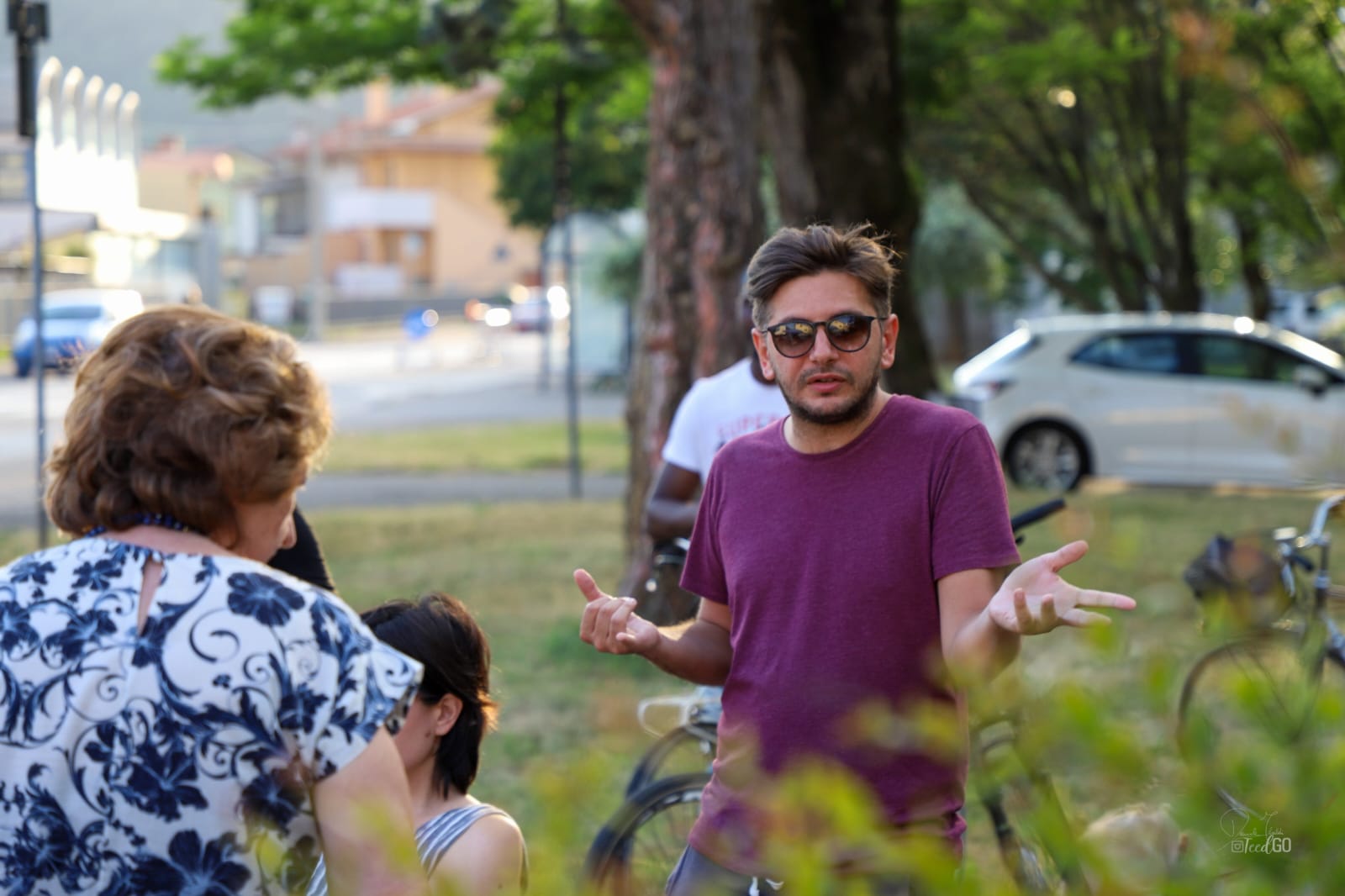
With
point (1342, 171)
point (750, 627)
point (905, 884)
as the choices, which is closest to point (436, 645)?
point (750, 627)

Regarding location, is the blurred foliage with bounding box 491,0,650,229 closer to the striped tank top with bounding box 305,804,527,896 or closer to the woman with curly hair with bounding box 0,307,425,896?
the striped tank top with bounding box 305,804,527,896

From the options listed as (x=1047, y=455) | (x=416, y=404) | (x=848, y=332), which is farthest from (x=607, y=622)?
(x=416, y=404)

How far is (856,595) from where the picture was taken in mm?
2750

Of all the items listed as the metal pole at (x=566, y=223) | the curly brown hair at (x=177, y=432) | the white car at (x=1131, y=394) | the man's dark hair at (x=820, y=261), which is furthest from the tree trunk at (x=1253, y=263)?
the curly brown hair at (x=177, y=432)

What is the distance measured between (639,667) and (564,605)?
1.93 meters

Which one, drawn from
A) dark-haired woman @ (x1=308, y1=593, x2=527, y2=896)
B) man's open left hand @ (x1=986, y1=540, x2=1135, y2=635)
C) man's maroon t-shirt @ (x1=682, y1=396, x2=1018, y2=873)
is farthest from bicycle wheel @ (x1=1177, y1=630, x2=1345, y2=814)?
dark-haired woman @ (x1=308, y1=593, x2=527, y2=896)

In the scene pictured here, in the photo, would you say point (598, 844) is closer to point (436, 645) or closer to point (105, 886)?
point (436, 645)

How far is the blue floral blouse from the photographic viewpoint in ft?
6.45

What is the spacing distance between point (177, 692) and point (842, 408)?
127 cm

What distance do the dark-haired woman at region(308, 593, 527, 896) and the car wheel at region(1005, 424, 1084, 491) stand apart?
13624 millimetres

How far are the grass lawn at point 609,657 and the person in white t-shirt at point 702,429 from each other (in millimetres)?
559

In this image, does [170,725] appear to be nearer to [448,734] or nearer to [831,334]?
[448,734]

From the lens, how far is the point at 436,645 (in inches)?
114

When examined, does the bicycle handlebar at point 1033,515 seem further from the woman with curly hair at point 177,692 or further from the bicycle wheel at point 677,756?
the woman with curly hair at point 177,692
